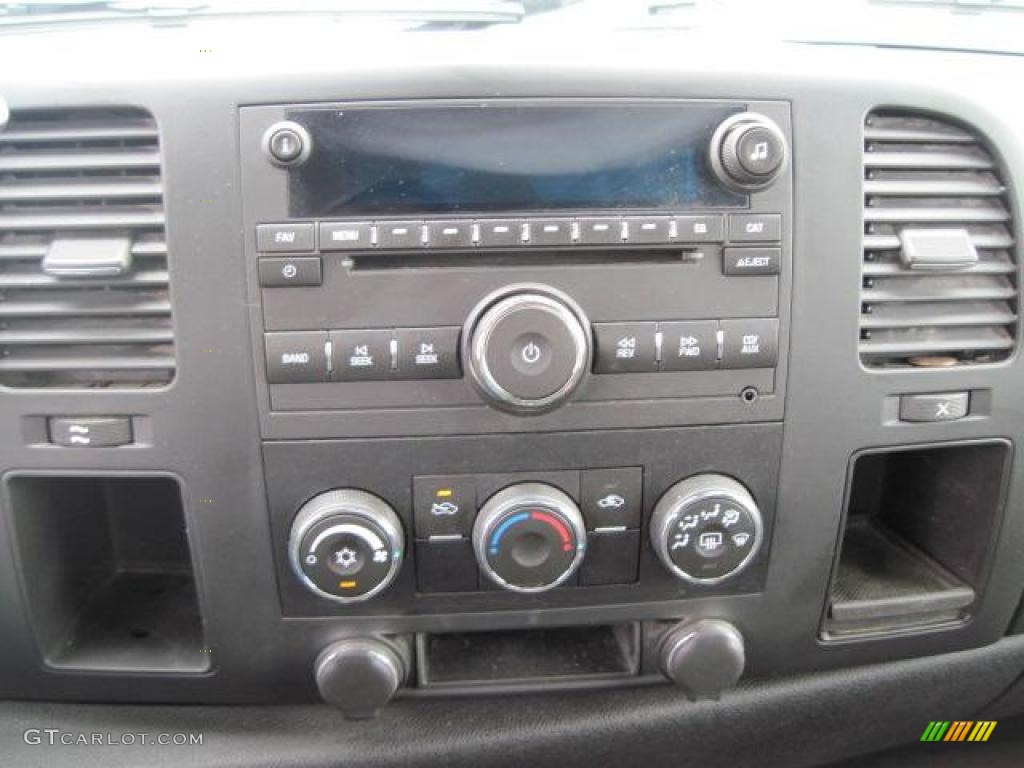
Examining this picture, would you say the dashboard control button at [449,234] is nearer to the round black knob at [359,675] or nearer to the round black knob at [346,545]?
the round black knob at [346,545]

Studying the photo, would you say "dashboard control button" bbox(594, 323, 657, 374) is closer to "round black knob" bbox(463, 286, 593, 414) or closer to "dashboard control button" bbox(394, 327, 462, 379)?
"round black knob" bbox(463, 286, 593, 414)

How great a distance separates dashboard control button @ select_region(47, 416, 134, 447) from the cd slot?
1.09ft

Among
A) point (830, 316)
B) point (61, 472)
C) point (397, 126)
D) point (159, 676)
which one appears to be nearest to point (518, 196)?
point (397, 126)

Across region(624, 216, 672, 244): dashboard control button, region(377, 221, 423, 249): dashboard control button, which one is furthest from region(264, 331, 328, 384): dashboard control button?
region(624, 216, 672, 244): dashboard control button

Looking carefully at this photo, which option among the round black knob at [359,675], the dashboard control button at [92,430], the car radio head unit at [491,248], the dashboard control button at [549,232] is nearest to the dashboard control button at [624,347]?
the car radio head unit at [491,248]

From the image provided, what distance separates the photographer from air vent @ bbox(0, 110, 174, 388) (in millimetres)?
894

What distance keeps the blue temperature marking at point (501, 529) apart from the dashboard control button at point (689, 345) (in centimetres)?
23

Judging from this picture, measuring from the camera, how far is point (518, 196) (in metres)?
0.88

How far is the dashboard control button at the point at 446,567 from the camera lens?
962mm

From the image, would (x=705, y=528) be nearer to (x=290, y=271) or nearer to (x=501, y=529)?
(x=501, y=529)

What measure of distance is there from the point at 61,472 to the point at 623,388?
2.19 feet

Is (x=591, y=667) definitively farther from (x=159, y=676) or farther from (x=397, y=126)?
(x=397, y=126)

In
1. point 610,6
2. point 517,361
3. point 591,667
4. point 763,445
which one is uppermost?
point 610,6

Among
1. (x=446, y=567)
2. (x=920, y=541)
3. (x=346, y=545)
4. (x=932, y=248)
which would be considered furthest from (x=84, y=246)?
(x=920, y=541)
